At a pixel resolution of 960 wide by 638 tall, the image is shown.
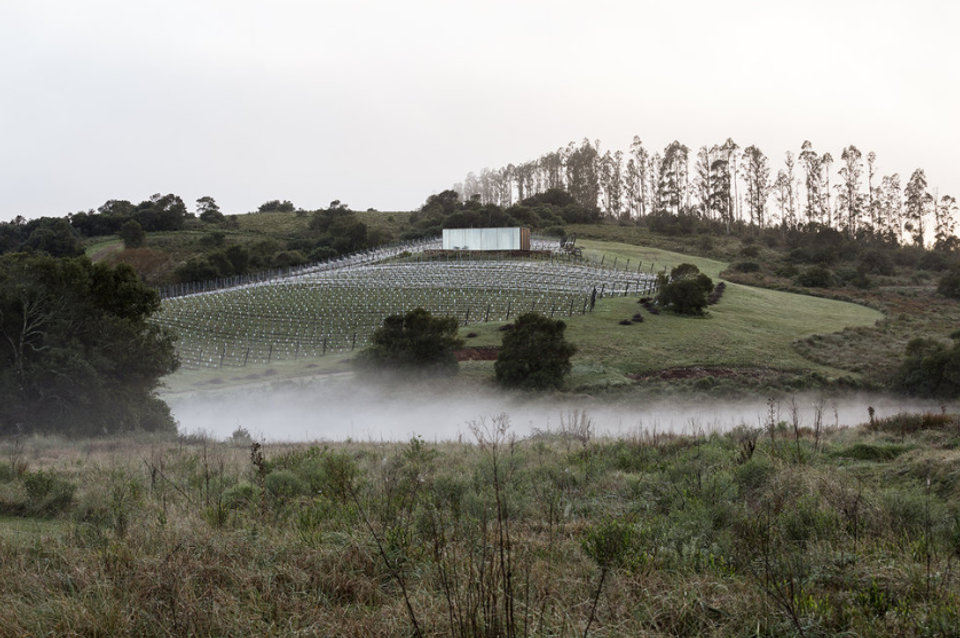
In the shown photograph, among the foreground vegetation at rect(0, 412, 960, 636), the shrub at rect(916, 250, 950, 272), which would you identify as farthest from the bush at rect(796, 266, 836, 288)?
the foreground vegetation at rect(0, 412, 960, 636)

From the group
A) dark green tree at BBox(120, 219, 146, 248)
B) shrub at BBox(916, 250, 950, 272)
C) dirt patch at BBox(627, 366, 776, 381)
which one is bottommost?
dirt patch at BBox(627, 366, 776, 381)

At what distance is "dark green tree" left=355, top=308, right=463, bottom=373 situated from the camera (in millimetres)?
29289

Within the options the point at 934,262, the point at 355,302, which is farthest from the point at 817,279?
the point at 355,302

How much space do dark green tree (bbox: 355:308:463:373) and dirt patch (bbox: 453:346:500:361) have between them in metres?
1.65

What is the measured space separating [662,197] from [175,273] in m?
76.1

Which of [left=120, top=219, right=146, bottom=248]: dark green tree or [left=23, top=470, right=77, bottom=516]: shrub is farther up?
[left=120, top=219, right=146, bottom=248]: dark green tree

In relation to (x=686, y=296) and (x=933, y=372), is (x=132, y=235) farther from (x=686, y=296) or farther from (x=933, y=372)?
(x=933, y=372)

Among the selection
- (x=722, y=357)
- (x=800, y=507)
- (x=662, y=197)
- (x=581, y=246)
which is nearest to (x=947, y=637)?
(x=800, y=507)

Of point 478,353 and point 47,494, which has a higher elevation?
point 47,494

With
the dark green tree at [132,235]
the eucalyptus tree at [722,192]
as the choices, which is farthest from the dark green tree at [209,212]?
the eucalyptus tree at [722,192]

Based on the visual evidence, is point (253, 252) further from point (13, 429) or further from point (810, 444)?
point (810, 444)

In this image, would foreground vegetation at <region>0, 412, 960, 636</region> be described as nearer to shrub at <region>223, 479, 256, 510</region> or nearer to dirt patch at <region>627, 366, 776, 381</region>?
shrub at <region>223, 479, 256, 510</region>

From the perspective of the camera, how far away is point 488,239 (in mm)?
72312

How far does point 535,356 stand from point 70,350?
53.4 feet
